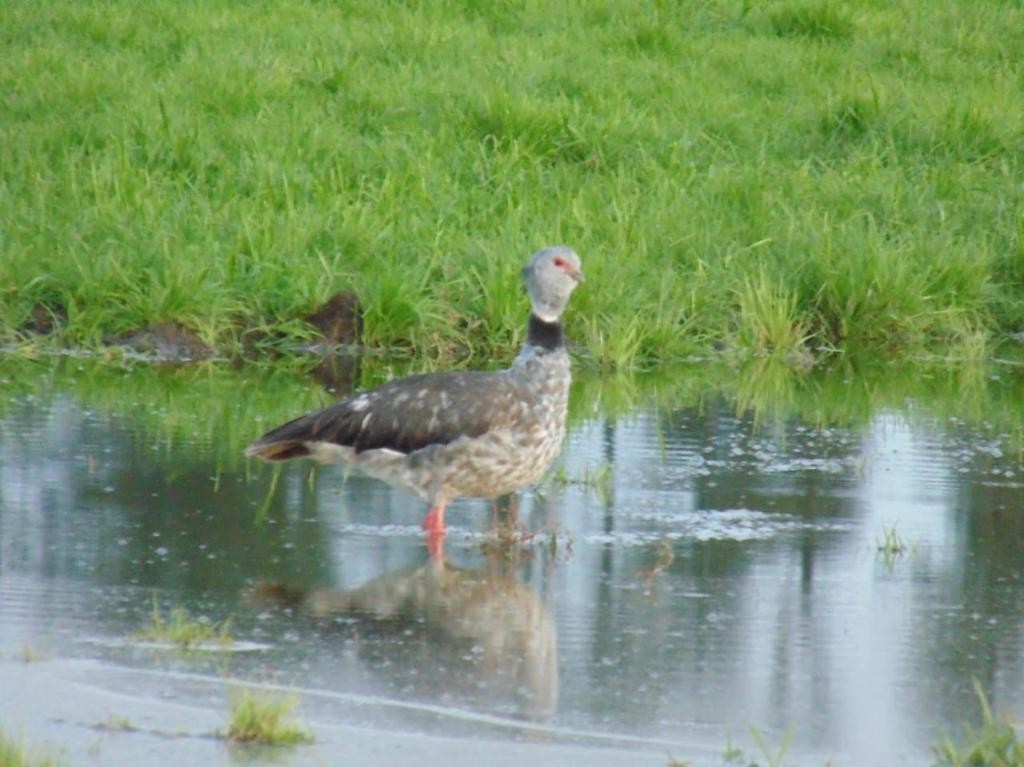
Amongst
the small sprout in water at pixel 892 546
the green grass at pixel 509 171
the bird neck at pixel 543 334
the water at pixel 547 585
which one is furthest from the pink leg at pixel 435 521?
the green grass at pixel 509 171

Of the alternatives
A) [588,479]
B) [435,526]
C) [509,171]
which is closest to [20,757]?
[435,526]

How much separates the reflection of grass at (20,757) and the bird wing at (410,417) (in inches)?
130

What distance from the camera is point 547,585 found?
724 cm

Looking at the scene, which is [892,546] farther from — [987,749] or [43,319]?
[43,319]

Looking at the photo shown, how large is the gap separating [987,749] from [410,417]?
335 cm

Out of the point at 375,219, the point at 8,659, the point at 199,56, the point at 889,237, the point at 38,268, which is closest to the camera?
the point at 8,659

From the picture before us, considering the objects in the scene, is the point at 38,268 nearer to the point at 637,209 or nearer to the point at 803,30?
the point at 637,209

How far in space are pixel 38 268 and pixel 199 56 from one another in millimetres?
4353

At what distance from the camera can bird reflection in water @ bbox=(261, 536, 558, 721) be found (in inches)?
230

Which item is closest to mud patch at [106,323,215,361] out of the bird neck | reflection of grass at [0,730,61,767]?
the bird neck

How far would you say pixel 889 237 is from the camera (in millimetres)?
14055

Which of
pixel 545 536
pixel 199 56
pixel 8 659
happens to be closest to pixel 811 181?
pixel 199 56

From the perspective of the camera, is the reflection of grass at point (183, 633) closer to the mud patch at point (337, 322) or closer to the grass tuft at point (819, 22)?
the mud patch at point (337, 322)

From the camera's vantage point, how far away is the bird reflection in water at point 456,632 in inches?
230
